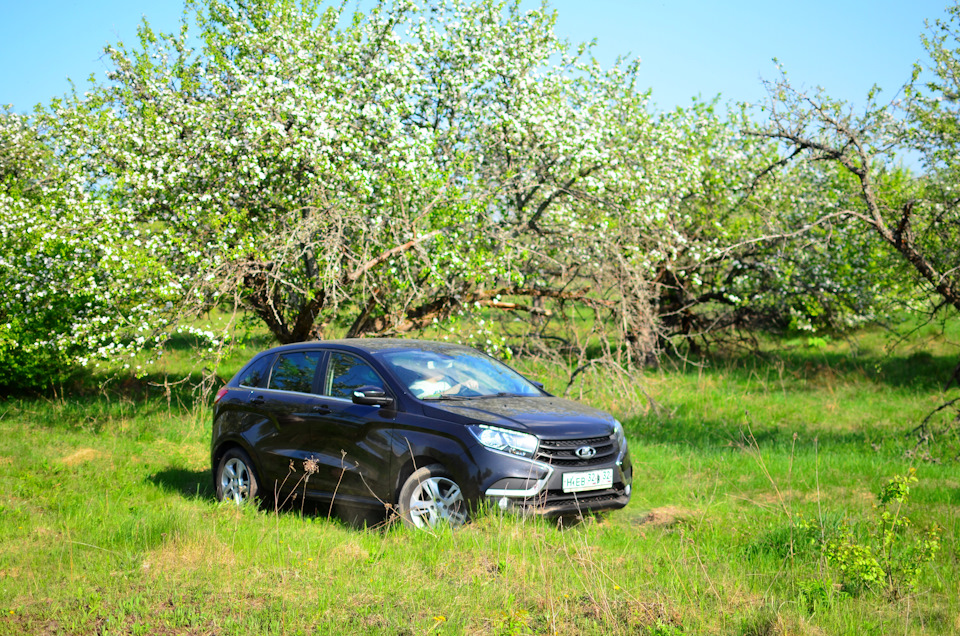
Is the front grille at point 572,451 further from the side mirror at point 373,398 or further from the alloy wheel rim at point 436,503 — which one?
the side mirror at point 373,398

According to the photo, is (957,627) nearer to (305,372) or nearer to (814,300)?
(305,372)

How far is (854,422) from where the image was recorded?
48.3ft

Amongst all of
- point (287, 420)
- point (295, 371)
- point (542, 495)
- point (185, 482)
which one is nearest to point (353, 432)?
point (287, 420)

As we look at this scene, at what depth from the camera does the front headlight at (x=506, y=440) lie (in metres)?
6.01

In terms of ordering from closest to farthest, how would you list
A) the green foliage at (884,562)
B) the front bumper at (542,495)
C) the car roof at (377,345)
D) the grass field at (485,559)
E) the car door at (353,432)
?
the grass field at (485,559)
the green foliage at (884,562)
the front bumper at (542,495)
the car door at (353,432)
the car roof at (377,345)

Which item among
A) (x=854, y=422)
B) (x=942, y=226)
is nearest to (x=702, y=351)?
(x=854, y=422)

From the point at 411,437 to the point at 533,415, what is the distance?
0.98m

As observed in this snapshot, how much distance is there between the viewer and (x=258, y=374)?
7957mm

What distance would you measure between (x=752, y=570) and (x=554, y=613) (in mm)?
1787

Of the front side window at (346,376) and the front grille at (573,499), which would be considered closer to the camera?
the front grille at (573,499)

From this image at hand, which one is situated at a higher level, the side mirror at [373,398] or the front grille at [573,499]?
the side mirror at [373,398]

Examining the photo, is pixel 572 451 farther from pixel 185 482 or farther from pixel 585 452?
pixel 185 482

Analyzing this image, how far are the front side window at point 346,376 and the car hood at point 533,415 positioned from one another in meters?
0.71

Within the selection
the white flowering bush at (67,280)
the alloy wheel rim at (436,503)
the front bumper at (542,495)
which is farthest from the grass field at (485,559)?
the white flowering bush at (67,280)
